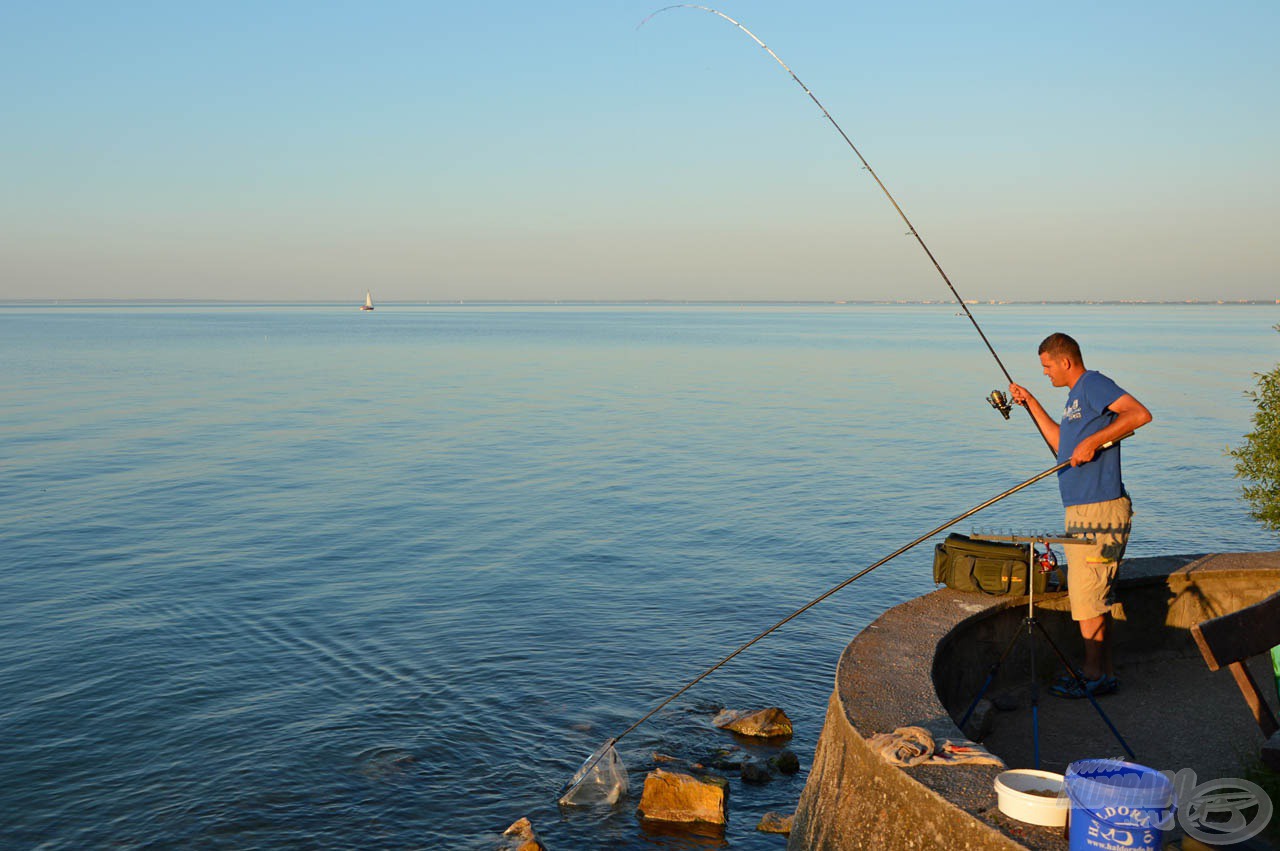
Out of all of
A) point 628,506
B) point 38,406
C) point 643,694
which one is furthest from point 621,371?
point 643,694

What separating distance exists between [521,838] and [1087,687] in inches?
157

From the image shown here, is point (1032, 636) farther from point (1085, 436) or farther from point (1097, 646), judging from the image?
point (1085, 436)

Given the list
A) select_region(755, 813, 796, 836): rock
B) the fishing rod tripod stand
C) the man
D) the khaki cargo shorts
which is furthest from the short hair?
select_region(755, 813, 796, 836): rock

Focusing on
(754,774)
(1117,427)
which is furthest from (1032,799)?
(754,774)

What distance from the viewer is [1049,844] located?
387 centimetres

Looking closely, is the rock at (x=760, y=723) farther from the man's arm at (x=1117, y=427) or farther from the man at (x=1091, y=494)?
the man's arm at (x=1117, y=427)

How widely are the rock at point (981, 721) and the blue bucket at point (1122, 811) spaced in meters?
2.77

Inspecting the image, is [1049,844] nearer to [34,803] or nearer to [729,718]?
[729,718]

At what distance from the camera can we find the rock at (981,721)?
646 cm

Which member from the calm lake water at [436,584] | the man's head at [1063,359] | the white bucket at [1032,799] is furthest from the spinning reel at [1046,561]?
the white bucket at [1032,799]

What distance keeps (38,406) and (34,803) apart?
32909 mm

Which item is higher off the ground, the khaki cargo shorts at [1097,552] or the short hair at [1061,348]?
the short hair at [1061,348]

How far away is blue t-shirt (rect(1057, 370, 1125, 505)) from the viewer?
6367 mm

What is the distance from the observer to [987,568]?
23.8 feet
